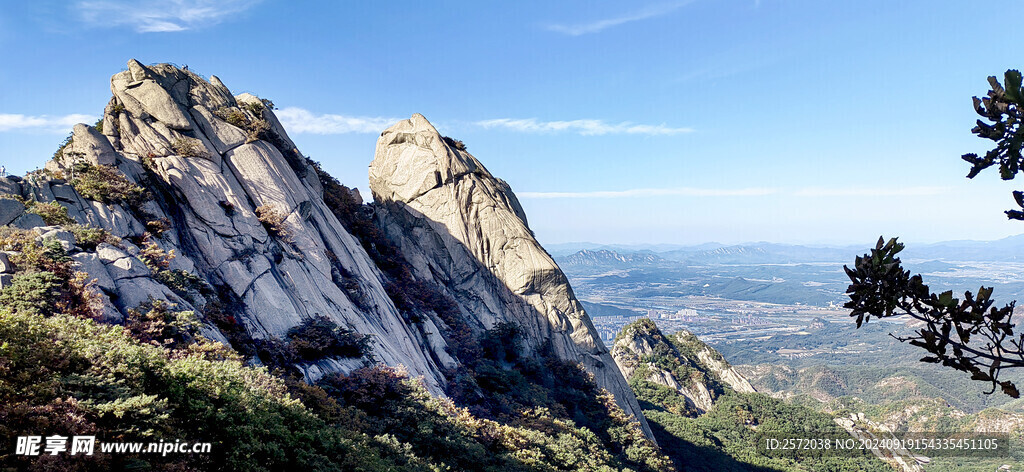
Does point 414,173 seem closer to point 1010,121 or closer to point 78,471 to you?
point 78,471

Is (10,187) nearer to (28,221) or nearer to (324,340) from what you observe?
(28,221)

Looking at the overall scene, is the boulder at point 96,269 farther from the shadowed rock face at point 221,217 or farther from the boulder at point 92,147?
the boulder at point 92,147

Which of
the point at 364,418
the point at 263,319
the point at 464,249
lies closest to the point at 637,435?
the point at 464,249

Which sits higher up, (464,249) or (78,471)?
(464,249)

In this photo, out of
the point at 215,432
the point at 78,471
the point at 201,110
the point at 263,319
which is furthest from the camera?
the point at 201,110

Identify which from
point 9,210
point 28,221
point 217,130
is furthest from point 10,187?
point 217,130

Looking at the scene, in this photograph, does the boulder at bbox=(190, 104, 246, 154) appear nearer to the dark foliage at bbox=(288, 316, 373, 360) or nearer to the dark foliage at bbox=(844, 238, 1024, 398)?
the dark foliage at bbox=(288, 316, 373, 360)
